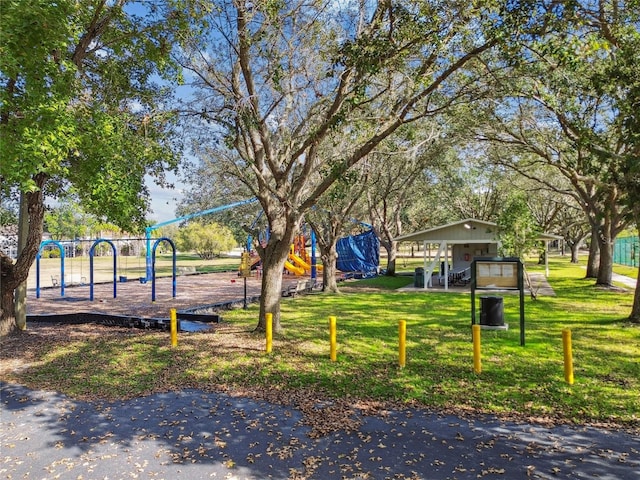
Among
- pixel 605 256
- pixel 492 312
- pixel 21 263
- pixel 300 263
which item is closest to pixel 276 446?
→ pixel 492 312

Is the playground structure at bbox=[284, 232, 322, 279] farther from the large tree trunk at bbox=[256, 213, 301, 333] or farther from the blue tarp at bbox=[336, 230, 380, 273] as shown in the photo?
the large tree trunk at bbox=[256, 213, 301, 333]

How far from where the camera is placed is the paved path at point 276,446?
171 inches

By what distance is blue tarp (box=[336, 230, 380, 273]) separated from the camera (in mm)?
32375

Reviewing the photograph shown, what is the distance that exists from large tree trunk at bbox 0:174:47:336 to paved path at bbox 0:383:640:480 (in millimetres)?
4492

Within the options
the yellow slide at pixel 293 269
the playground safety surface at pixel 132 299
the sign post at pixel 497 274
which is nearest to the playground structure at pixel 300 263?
the yellow slide at pixel 293 269

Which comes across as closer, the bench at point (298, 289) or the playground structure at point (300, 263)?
the bench at point (298, 289)

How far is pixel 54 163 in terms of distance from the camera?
685 centimetres

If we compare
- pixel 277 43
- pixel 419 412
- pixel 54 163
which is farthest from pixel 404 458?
pixel 277 43

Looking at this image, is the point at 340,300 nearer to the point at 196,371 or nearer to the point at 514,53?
the point at 196,371

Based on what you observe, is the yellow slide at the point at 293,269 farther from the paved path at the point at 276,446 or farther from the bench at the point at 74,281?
the paved path at the point at 276,446

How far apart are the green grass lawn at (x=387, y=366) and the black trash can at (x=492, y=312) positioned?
27cm

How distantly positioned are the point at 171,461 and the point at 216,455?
17.1 inches

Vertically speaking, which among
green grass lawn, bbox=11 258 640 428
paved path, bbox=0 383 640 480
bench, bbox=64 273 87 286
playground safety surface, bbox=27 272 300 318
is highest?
bench, bbox=64 273 87 286

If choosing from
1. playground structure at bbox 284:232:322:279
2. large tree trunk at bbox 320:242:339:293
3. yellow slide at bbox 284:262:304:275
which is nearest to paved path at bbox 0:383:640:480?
large tree trunk at bbox 320:242:339:293
